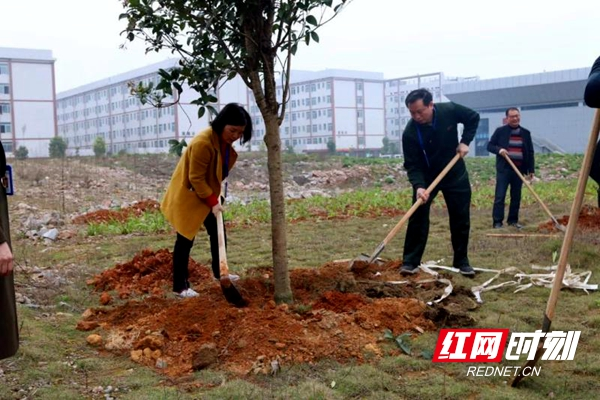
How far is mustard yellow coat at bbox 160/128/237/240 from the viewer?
16.2ft

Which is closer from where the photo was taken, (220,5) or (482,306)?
(220,5)

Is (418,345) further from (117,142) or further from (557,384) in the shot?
(117,142)

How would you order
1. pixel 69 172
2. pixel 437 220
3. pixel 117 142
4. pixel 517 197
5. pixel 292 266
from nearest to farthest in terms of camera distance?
1. pixel 292 266
2. pixel 517 197
3. pixel 437 220
4. pixel 69 172
5. pixel 117 142

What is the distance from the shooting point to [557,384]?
3.32 m

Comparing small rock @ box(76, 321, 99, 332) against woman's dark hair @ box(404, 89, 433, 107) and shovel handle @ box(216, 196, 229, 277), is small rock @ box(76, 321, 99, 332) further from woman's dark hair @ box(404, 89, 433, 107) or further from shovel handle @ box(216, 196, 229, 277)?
woman's dark hair @ box(404, 89, 433, 107)

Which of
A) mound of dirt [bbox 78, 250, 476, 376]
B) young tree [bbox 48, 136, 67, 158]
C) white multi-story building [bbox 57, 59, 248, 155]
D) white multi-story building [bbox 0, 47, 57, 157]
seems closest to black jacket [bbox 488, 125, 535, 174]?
mound of dirt [bbox 78, 250, 476, 376]

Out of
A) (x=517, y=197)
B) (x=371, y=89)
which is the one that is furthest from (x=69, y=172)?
(x=371, y=89)

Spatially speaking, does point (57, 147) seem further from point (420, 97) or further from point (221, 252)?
point (221, 252)

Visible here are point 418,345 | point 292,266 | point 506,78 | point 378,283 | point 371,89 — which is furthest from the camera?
point 371,89

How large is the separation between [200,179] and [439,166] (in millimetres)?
2335

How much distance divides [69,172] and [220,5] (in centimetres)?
1696

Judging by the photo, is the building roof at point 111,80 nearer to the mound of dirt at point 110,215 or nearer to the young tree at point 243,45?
the mound of dirt at point 110,215

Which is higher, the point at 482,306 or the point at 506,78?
the point at 506,78

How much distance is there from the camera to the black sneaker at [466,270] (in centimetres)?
594
